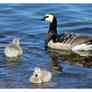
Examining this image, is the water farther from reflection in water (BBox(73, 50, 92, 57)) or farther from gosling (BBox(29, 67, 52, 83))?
gosling (BBox(29, 67, 52, 83))

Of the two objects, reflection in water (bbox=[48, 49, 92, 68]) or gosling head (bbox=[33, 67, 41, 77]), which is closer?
gosling head (bbox=[33, 67, 41, 77])

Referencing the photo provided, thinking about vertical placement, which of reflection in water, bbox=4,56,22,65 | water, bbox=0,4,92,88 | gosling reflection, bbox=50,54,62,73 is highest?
water, bbox=0,4,92,88

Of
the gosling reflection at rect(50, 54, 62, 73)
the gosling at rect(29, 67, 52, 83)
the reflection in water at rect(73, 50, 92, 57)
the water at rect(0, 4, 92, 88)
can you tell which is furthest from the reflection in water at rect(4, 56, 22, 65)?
the reflection in water at rect(73, 50, 92, 57)

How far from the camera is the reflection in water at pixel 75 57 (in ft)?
33.0

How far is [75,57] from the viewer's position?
35.3ft

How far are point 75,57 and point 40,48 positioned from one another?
1.24 metres

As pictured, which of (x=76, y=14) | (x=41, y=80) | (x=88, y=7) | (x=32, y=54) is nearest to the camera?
(x=41, y=80)

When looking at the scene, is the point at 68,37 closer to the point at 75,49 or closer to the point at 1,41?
the point at 75,49

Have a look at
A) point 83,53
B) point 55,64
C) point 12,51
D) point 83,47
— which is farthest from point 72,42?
point 12,51

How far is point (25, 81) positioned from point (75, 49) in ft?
11.2

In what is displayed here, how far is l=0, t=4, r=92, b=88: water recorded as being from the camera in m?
8.55

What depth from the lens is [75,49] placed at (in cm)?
1144

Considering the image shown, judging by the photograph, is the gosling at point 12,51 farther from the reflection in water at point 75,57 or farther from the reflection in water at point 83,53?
the reflection in water at point 83,53

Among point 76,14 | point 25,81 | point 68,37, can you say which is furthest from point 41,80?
point 76,14
